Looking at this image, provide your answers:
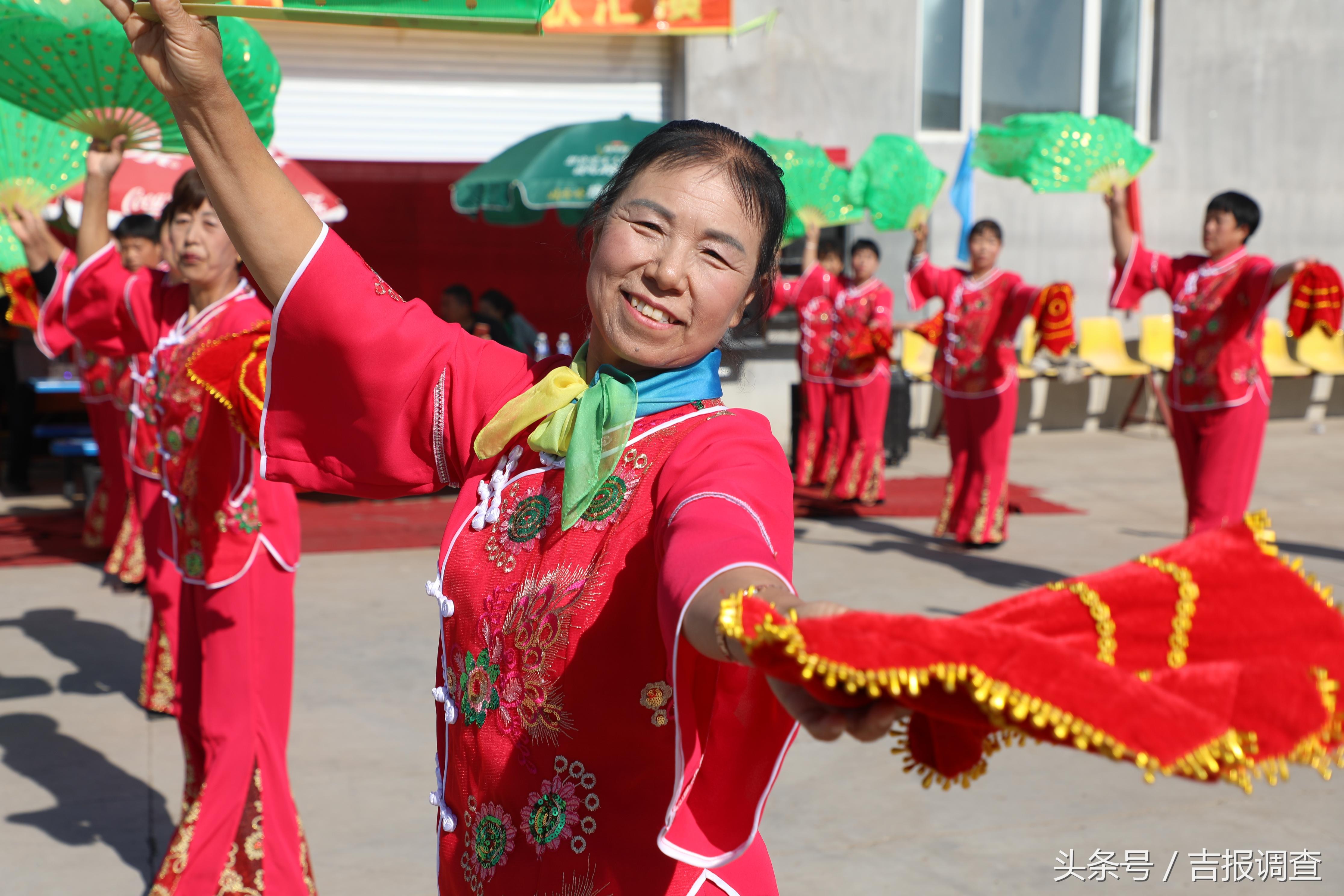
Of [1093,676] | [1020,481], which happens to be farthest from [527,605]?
[1020,481]

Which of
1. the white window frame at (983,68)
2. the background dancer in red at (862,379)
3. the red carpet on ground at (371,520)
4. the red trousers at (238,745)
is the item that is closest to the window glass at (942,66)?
the white window frame at (983,68)

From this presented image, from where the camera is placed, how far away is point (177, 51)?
1.24 meters

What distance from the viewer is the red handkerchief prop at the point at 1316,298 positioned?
5887 millimetres

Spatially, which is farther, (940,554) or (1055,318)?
(940,554)

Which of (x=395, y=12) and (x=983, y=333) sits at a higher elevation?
(x=395, y=12)

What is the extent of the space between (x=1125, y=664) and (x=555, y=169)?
7104mm

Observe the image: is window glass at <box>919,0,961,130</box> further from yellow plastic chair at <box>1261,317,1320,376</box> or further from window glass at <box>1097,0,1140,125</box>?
yellow plastic chair at <box>1261,317,1320,376</box>

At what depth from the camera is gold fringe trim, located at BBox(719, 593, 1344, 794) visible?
→ 2.82 ft

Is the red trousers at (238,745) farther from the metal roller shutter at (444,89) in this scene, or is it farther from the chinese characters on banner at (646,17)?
the chinese characters on banner at (646,17)

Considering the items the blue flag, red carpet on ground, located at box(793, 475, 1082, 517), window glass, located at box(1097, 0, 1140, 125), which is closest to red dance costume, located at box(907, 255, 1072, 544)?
the blue flag

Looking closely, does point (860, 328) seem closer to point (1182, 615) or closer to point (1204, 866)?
point (1204, 866)

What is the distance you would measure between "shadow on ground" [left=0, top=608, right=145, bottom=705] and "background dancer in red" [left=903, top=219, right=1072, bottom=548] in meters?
4.57

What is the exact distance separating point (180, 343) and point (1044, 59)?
1161 cm

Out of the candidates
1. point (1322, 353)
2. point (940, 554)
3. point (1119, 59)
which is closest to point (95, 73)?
point (940, 554)
